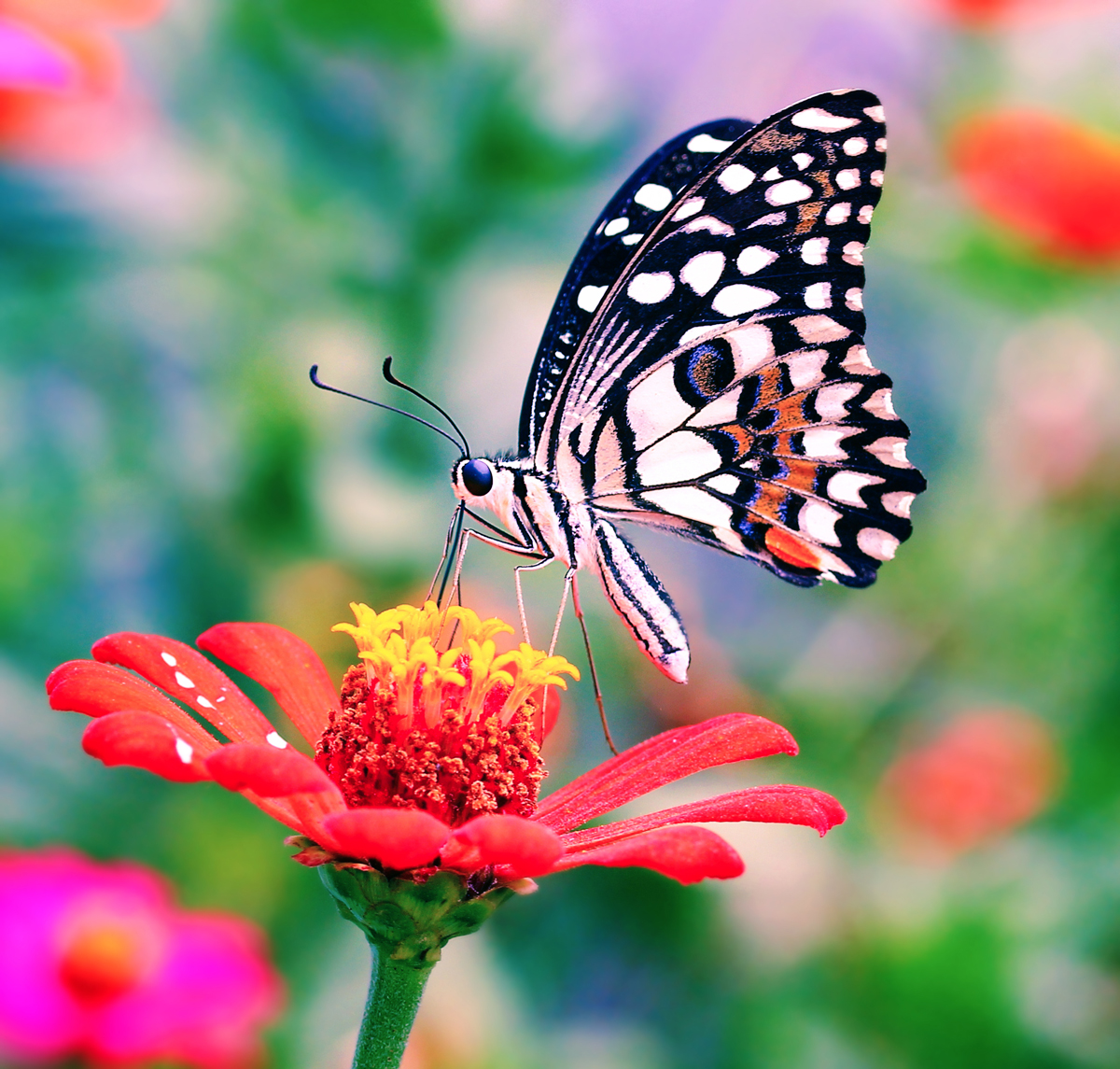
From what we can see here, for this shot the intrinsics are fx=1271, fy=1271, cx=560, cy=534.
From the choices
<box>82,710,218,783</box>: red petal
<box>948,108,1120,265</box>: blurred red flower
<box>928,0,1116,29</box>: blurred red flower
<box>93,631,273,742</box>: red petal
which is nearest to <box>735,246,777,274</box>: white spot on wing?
<box>93,631,273,742</box>: red petal

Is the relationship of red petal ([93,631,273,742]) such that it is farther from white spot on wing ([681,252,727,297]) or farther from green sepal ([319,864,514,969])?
white spot on wing ([681,252,727,297])

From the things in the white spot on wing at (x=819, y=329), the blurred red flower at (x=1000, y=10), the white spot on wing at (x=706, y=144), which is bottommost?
the white spot on wing at (x=819, y=329)

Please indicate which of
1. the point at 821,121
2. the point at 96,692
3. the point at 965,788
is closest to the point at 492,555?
the point at 965,788

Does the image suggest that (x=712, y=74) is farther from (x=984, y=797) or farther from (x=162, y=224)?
(x=984, y=797)

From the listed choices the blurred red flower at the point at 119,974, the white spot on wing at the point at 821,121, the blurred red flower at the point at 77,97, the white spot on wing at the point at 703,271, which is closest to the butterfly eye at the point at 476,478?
the white spot on wing at the point at 703,271

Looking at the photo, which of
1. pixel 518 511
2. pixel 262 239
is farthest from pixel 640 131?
pixel 518 511

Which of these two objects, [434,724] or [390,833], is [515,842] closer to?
[390,833]

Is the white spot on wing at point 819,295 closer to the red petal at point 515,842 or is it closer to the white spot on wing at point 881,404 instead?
the white spot on wing at point 881,404
